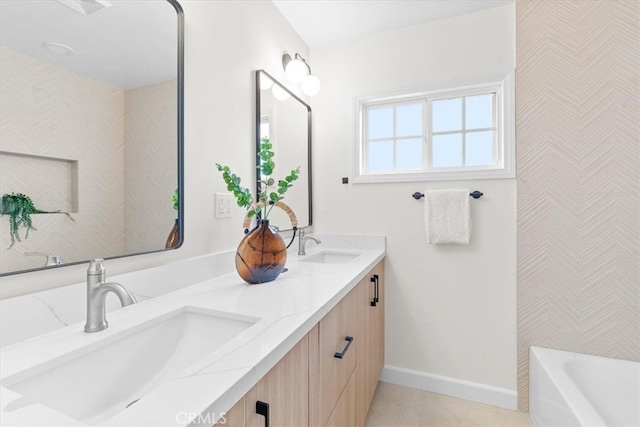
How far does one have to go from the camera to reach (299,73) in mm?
1870

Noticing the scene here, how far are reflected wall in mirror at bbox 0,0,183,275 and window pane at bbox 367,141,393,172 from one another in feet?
4.36

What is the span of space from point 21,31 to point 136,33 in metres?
0.33

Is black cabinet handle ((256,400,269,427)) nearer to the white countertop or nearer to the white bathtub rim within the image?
the white countertop

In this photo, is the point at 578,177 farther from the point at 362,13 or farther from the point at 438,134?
the point at 362,13

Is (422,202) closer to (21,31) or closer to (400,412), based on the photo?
(400,412)

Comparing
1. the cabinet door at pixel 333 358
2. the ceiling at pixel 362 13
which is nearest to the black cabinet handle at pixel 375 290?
the cabinet door at pixel 333 358

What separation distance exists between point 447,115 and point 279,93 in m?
1.07

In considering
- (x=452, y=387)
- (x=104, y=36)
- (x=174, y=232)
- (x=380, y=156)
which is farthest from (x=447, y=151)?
(x=104, y=36)

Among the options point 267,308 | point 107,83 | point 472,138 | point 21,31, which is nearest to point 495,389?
point 472,138

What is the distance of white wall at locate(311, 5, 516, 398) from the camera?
5.82ft

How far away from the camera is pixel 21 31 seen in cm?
69

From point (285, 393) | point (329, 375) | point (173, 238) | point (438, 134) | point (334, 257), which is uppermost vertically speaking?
point (438, 134)

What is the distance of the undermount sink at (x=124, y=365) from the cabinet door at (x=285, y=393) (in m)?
0.14

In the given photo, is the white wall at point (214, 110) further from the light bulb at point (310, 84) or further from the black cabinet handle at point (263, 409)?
the black cabinet handle at point (263, 409)
